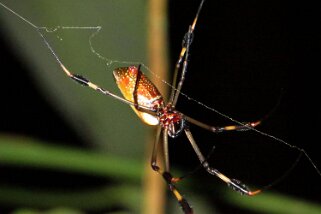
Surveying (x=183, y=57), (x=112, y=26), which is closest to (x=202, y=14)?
(x=183, y=57)

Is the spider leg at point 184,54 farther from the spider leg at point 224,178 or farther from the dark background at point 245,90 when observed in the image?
the spider leg at point 224,178

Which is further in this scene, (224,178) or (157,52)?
(224,178)

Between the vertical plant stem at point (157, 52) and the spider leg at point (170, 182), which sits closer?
the vertical plant stem at point (157, 52)

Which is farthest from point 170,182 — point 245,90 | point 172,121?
point 245,90

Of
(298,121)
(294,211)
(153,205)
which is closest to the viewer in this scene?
(153,205)

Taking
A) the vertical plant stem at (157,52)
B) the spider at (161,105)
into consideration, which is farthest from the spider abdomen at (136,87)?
the vertical plant stem at (157,52)

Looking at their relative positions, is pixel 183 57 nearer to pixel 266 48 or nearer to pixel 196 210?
pixel 266 48

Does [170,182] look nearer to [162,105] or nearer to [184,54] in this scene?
[162,105]
